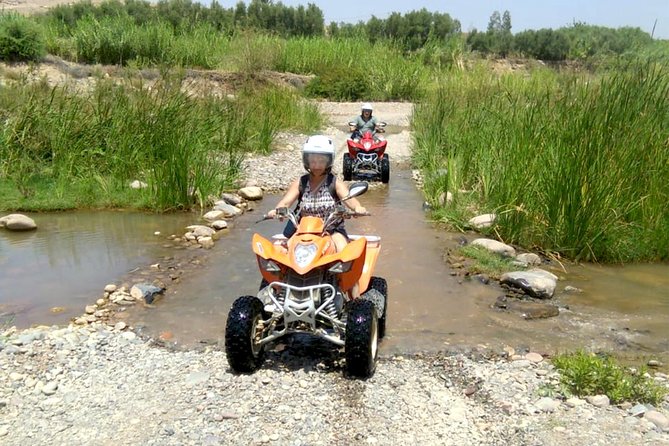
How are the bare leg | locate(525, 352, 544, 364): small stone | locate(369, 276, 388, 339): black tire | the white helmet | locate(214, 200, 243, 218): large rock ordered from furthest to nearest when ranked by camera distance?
locate(214, 200, 243, 218): large rock, the white helmet, locate(369, 276, 388, 339): black tire, the bare leg, locate(525, 352, 544, 364): small stone

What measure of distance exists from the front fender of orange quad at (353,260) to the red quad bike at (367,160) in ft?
22.5

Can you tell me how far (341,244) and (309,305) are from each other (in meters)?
0.85

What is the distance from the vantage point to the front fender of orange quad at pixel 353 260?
448 cm

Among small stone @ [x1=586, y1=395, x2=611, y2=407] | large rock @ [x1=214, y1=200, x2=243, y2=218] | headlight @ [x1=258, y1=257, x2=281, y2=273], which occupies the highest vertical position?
headlight @ [x1=258, y1=257, x2=281, y2=273]

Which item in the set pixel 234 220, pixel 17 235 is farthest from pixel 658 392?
pixel 17 235

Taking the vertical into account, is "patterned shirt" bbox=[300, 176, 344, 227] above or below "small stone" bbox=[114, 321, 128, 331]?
above

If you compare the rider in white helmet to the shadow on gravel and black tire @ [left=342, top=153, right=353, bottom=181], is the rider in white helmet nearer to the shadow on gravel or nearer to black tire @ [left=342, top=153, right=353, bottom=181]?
the shadow on gravel

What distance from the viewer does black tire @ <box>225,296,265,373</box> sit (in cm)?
425

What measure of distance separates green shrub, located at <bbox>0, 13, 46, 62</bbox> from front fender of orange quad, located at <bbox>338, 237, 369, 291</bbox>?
18.3 meters

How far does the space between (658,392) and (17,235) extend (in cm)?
715

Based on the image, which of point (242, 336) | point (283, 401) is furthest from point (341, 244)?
point (283, 401)

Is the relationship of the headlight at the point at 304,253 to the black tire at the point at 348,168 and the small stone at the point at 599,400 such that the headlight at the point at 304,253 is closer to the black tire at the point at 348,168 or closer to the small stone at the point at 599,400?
the small stone at the point at 599,400

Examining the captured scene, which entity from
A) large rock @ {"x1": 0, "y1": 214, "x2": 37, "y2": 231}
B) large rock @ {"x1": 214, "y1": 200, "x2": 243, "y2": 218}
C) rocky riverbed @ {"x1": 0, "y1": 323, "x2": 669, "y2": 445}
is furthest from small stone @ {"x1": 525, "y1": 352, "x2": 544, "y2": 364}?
large rock @ {"x1": 0, "y1": 214, "x2": 37, "y2": 231}

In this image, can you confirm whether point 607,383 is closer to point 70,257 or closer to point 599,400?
point 599,400
